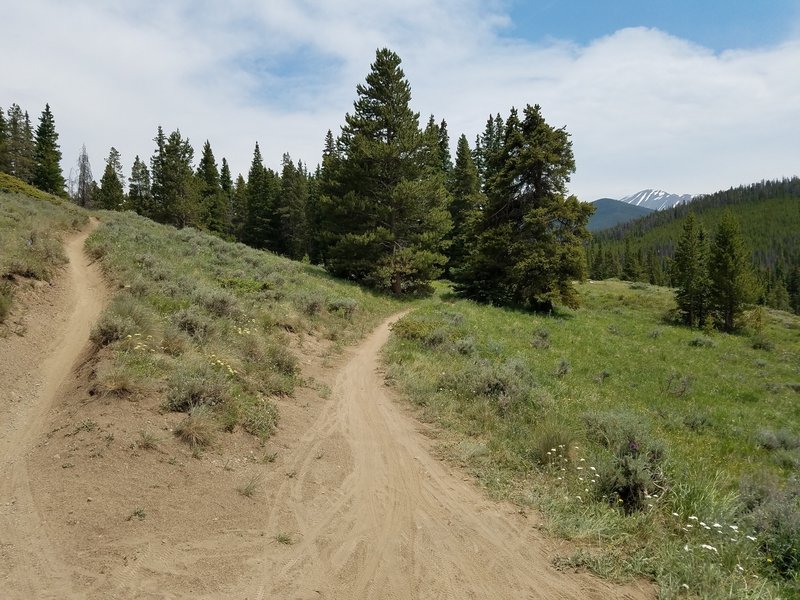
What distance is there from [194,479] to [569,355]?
53.4 feet

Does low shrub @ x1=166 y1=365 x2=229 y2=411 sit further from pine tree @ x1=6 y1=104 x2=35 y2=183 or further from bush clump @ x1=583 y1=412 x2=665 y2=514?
pine tree @ x1=6 y1=104 x2=35 y2=183

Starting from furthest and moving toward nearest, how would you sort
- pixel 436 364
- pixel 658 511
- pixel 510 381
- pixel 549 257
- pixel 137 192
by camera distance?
pixel 137 192 < pixel 549 257 < pixel 436 364 < pixel 510 381 < pixel 658 511

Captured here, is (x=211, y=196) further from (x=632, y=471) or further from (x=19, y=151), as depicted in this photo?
(x=632, y=471)

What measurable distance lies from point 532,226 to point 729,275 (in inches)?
856

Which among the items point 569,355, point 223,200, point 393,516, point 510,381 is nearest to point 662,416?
point 510,381

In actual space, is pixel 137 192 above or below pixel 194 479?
above

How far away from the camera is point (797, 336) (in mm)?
37531

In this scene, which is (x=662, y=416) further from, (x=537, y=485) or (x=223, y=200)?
(x=223, y=200)

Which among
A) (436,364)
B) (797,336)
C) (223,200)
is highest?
(223,200)

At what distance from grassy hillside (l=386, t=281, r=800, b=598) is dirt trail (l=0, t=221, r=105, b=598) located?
5.82 metres

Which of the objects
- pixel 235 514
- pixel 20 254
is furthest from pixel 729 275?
pixel 20 254

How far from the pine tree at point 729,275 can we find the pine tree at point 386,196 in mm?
25736

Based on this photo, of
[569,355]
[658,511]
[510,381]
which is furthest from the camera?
[569,355]

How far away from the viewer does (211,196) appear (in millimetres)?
67875
